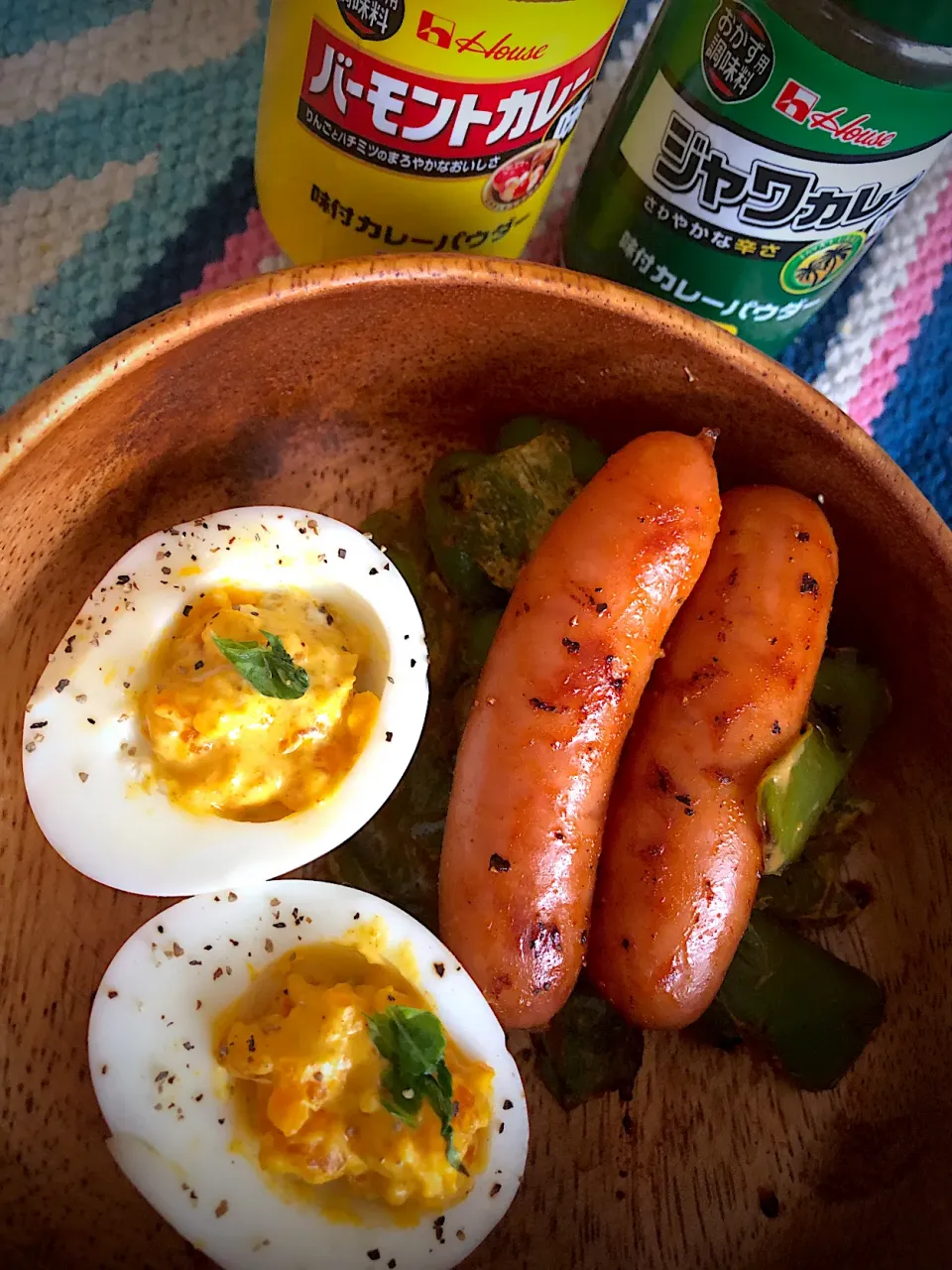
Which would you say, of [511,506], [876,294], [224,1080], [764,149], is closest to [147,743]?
[224,1080]

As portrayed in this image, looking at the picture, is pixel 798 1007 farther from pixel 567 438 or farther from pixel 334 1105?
pixel 567 438

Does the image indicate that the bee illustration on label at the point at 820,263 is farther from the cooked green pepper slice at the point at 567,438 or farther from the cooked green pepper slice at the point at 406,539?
the cooked green pepper slice at the point at 406,539

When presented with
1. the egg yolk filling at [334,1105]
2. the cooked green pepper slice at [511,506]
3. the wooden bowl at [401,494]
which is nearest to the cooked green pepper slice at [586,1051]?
the wooden bowl at [401,494]

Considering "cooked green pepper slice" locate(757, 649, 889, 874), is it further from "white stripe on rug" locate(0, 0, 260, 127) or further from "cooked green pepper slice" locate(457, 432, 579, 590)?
"white stripe on rug" locate(0, 0, 260, 127)

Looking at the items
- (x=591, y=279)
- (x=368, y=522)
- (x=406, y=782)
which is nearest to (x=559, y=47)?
(x=591, y=279)

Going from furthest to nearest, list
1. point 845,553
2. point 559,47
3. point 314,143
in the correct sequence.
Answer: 1. point 845,553
2. point 314,143
3. point 559,47

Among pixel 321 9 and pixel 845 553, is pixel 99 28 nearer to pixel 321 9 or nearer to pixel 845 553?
pixel 321 9
